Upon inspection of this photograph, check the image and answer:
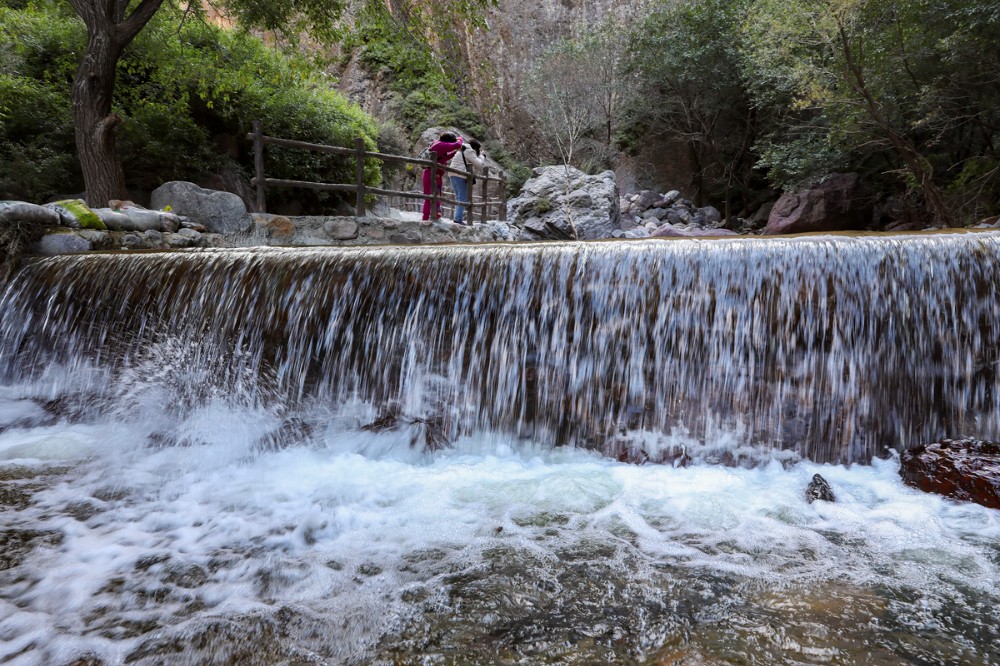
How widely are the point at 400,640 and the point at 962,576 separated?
2.18m

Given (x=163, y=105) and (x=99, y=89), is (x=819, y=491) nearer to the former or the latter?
(x=99, y=89)

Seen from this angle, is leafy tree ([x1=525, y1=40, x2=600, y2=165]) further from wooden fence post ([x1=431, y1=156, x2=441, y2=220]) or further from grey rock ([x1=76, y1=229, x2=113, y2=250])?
grey rock ([x1=76, y1=229, x2=113, y2=250])

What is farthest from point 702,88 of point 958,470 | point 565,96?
point 958,470

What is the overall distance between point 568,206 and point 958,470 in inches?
488

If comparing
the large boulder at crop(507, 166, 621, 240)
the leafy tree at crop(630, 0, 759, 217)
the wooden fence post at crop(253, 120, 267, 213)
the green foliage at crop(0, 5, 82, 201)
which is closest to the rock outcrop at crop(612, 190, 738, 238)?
the leafy tree at crop(630, 0, 759, 217)

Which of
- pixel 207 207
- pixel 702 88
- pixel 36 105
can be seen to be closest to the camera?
pixel 207 207

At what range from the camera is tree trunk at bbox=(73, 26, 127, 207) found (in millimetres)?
8172

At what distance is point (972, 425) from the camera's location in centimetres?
359

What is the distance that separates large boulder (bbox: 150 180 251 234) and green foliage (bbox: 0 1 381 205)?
2519 millimetres

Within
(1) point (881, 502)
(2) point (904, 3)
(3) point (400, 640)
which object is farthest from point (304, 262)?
(2) point (904, 3)

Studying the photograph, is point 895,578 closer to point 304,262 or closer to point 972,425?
point 972,425

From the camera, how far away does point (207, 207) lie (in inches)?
321

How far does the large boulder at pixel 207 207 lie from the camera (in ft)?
26.7

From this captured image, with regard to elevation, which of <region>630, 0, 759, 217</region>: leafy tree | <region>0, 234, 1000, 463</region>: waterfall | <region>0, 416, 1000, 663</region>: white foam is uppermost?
<region>630, 0, 759, 217</region>: leafy tree
